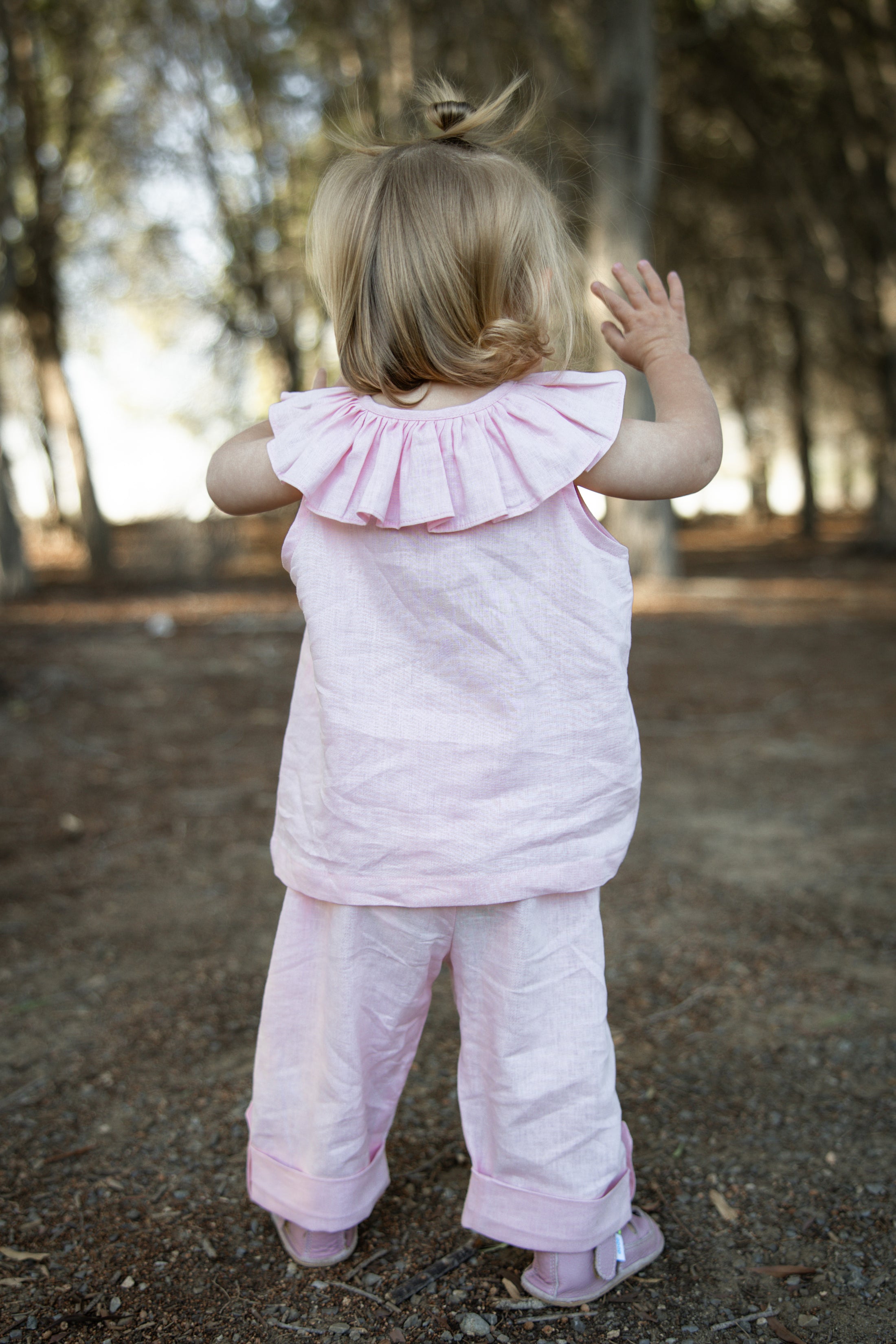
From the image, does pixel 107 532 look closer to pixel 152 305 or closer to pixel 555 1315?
pixel 152 305

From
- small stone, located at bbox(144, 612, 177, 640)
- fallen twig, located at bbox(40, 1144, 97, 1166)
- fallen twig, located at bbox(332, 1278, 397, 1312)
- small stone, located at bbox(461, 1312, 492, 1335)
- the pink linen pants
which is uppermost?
the pink linen pants

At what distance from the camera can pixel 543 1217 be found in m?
1.52

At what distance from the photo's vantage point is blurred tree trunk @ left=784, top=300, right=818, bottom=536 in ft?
48.9

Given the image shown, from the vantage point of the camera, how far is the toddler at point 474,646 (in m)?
1.39

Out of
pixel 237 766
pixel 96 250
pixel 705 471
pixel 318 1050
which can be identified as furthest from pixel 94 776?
pixel 96 250

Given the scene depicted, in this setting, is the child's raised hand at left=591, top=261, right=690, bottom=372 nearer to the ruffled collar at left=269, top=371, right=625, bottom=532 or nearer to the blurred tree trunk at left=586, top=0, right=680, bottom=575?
the ruffled collar at left=269, top=371, right=625, bottom=532

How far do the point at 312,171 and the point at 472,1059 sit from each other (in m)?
13.6

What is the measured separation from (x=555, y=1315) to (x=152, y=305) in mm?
14763

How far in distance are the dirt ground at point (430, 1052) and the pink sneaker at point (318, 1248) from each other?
0.03m

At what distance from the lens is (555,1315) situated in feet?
5.02

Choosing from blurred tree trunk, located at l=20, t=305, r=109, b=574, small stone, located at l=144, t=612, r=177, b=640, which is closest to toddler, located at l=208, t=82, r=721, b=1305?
small stone, located at l=144, t=612, r=177, b=640

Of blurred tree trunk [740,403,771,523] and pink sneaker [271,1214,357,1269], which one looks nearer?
pink sneaker [271,1214,357,1269]

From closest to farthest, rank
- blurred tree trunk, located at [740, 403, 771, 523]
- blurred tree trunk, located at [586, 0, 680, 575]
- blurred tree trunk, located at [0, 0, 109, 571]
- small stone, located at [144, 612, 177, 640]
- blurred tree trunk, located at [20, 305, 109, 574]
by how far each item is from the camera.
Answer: small stone, located at [144, 612, 177, 640] → blurred tree trunk, located at [586, 0, 680, 575] → blurred tree trunk, located at [0, 0, 109, 571] → blurred tree trunk, located at [20, 305, 109, 574] → blurred tree trunk, located at [740, 403, 771, 523]

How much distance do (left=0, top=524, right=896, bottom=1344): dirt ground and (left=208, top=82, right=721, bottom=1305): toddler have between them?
193 mm
